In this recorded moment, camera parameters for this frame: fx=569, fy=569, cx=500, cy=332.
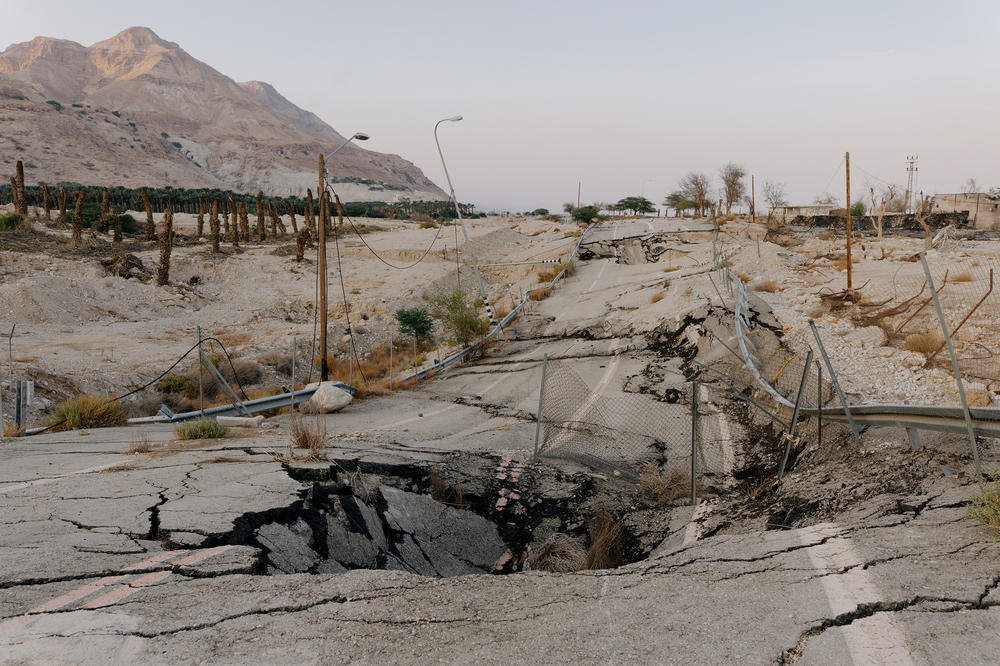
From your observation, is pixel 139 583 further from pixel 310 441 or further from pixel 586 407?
pixel 586 407

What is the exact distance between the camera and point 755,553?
4.63 metres

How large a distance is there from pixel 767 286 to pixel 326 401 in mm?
13084

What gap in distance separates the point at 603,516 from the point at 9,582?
5.77 meters

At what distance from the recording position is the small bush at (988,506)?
3.99 meters

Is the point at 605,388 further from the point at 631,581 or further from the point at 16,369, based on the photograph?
the point at 16,369

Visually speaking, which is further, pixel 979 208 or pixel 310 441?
pixel 979 208

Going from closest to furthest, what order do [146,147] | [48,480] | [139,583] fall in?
[139,583] < [48,480] < [146,147]

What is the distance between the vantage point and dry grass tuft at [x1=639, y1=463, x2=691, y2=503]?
761 cm

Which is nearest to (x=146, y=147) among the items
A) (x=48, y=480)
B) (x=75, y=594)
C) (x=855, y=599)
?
(x=48, y=480)

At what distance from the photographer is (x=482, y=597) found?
4.12 metres

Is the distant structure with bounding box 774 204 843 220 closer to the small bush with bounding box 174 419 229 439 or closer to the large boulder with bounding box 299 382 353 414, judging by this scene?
the large boulder with bounding box 299 382 353 414

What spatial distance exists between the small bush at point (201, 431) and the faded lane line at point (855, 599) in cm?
854

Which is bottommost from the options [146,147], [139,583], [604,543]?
[604,543]

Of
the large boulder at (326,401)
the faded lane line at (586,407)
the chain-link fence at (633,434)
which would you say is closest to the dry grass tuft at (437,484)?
the chain-link fence at (633,434)
